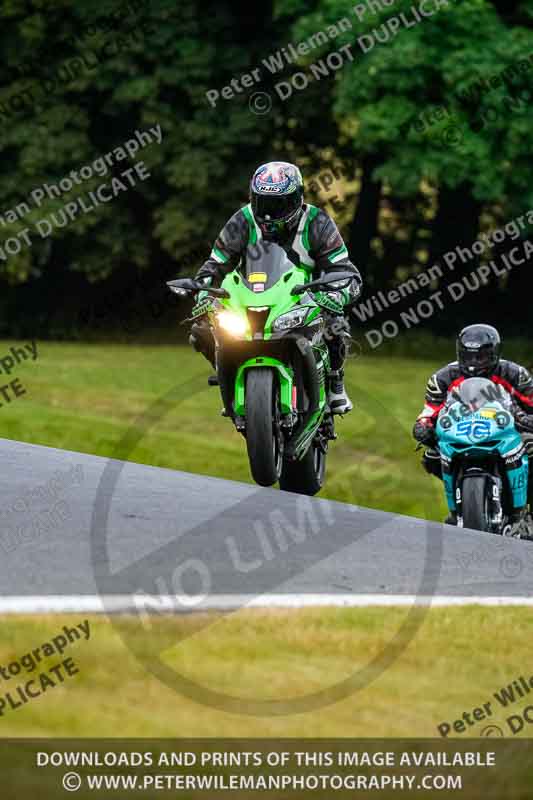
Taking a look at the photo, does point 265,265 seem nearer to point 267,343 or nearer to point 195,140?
point 267,343

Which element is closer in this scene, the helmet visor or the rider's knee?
the helmet visor

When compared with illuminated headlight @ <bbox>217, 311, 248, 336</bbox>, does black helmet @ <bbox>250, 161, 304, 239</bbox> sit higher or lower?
higher

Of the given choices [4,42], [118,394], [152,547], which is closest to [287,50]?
[4,42]

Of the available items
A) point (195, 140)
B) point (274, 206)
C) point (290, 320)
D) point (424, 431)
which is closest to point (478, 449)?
point (424, 431)

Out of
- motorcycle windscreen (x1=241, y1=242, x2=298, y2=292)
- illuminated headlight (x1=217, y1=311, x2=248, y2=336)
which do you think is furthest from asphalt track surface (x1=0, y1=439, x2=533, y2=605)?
motorcycle windscreen (x1=241, y1=242, x2=298, y2=292)

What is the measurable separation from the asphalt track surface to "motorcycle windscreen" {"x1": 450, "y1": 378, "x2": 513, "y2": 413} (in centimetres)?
100

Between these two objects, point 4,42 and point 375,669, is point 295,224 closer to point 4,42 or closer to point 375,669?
point 375,669

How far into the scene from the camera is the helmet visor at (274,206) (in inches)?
376

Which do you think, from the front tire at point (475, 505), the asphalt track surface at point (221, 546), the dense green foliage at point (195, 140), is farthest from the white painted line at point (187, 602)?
the dense green foliage at point (195, 140)

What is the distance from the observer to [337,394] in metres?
10.7

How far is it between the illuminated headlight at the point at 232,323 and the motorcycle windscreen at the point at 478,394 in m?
1.75

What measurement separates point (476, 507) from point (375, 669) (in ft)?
12.7

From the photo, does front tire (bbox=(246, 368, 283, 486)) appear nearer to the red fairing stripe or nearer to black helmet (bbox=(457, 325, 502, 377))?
black helmet (bbox=(457, 325, 502, 377))

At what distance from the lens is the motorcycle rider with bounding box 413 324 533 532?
10.4 metres
